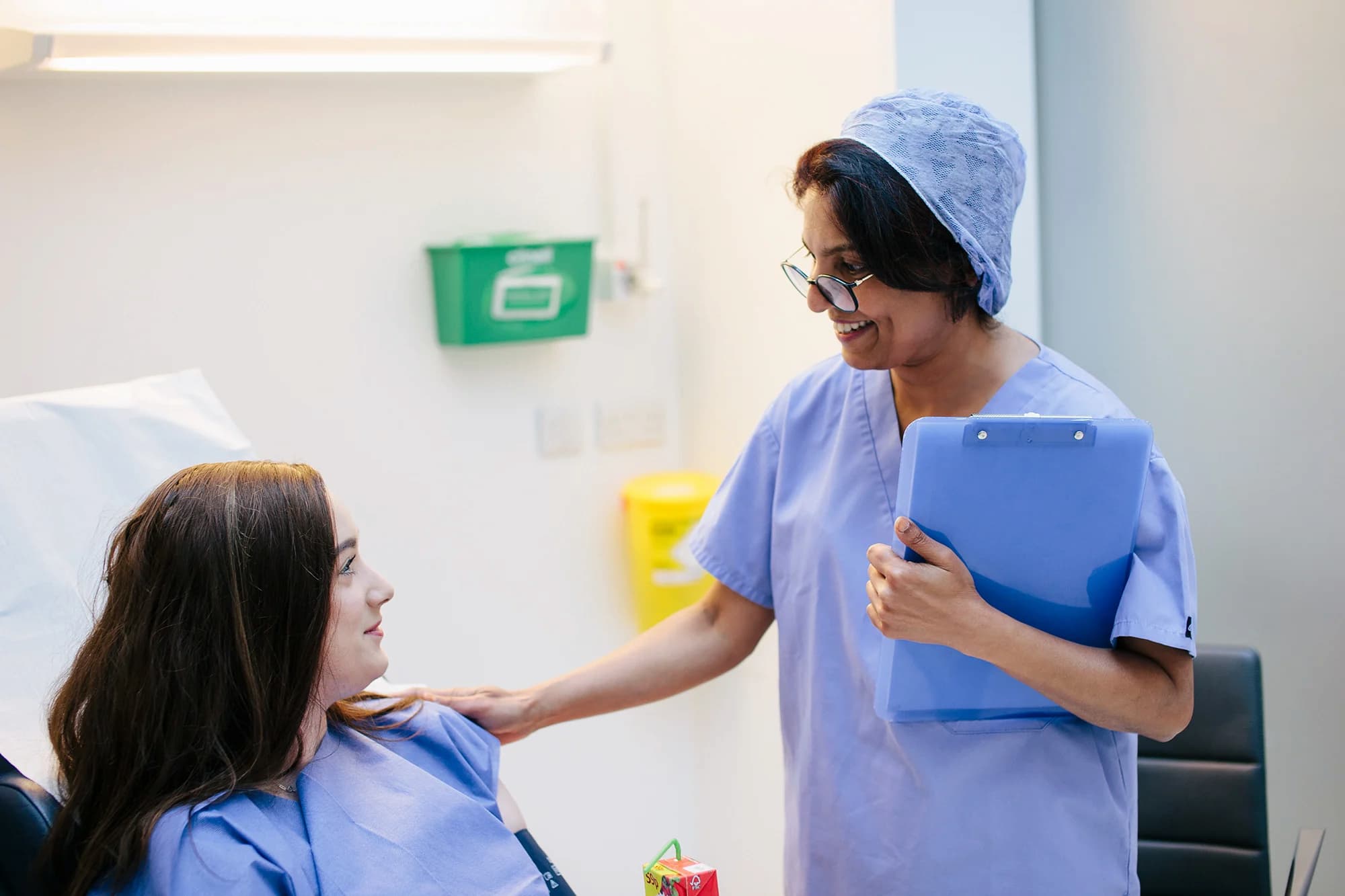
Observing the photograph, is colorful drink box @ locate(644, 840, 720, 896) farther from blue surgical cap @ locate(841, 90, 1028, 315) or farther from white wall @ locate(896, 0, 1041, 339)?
white wall @ locate(896, 0, 1041, 339)

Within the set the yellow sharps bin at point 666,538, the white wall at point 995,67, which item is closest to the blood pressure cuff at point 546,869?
the yellow sharps bin at point 666,538

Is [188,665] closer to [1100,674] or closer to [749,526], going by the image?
[749,526]

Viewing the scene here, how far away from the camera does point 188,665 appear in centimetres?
117

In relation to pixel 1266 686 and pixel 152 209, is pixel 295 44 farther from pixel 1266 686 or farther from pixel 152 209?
pixel 1266 686

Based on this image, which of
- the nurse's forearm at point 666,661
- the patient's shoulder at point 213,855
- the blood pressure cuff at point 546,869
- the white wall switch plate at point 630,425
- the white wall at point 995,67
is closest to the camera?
the patient's shoulder at point 213,855

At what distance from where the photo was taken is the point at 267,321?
213 cm

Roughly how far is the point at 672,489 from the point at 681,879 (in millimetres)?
1348

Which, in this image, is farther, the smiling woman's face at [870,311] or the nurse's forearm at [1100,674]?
the smiling woman's face at [870,311]

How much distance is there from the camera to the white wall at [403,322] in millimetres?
1966

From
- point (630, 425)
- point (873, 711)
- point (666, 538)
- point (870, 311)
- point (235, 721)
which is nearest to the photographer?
point (235, 721)

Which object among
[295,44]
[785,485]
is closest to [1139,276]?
[785,485]

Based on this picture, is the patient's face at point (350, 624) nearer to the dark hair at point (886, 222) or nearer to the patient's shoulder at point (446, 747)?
the patient's shoulder at point (446, 747)

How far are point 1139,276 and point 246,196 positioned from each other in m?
1.49

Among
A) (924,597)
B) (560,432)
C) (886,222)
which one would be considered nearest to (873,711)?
(924,597)
